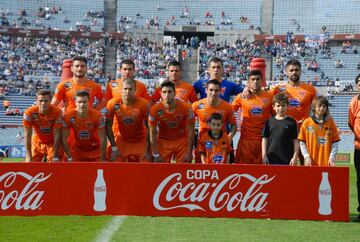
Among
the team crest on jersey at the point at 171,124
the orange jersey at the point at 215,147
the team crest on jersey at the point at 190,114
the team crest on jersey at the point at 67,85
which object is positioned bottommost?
the orange jersey at the point at 215,147

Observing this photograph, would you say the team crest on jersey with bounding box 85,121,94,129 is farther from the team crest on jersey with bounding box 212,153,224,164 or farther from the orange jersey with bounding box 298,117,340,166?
the orange jersey with bounding box 298,117,340,166

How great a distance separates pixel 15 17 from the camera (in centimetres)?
4225

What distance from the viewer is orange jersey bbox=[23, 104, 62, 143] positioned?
9.12 metres

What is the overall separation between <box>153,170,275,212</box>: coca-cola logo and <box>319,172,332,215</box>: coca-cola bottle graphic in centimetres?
60

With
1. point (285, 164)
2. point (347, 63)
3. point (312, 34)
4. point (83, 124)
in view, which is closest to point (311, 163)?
point (285, 164)

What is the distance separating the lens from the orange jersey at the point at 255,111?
9125 mm

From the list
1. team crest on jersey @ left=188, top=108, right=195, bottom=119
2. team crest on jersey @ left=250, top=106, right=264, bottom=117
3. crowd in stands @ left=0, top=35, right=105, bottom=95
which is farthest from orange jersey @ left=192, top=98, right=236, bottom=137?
crowd in stands @ left=0, top=35, right=105, bottom=95

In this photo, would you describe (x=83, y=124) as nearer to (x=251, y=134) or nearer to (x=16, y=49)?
(x=251, y=134)

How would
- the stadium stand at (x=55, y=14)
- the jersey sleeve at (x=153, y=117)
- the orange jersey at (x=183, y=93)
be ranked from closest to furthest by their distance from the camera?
the jersey sleeve at (x=153, y=117) → the orange jersey at (x=183, y=93) → the stadium stand at (x=55, y=14)

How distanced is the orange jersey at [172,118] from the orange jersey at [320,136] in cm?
168

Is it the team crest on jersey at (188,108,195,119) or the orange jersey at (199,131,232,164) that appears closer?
the orange jersey at (199,131,232,164)

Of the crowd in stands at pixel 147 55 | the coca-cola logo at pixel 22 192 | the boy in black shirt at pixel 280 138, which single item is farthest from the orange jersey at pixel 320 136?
the crowd in stands at pixel 147 55

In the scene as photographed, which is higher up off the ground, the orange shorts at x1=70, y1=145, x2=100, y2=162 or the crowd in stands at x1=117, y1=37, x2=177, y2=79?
the crowd in stands at x1=117, y1=37, x2=177, y2=79

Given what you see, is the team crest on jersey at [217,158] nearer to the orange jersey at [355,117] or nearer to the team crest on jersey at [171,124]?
the team crest on jersey at [171,124]
